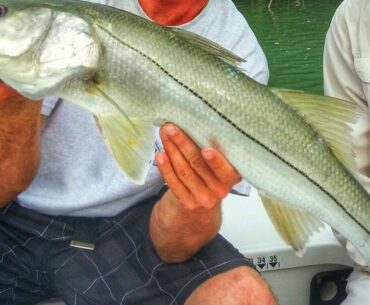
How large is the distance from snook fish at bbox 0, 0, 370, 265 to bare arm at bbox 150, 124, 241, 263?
4cm

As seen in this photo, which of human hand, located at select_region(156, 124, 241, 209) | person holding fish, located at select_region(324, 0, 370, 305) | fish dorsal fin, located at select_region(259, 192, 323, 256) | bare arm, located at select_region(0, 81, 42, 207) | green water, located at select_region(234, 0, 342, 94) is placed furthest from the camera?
green water, located at select_region(234, 0, 342, 94)

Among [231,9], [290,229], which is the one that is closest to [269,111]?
[290,229]

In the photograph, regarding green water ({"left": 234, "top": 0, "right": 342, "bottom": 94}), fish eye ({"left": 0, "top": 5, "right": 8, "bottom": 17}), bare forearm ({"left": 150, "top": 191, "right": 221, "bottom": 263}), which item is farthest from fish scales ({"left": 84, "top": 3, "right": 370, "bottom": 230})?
green water ({"left": 234, "top": 0, "right": 342, "bottom": 94})

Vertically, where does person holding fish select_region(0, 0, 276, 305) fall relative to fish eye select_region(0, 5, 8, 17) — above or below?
below

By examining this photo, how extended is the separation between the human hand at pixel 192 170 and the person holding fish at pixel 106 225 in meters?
0.33

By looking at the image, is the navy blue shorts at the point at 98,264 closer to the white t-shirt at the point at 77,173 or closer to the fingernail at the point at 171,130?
the white t-shirt at the point at 77,173

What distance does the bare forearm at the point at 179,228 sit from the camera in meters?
2.69

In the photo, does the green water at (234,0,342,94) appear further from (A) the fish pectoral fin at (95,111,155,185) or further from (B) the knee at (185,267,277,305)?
(A) the fish pectoral fin at (95,111,155,185)

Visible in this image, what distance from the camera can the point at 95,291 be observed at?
2865mm

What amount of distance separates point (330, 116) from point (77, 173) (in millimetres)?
1152

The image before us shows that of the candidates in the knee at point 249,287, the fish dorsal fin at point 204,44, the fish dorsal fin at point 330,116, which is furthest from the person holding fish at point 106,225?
the fish dorsal fin at point 204,44

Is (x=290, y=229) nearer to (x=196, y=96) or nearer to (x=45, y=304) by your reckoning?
(x=196, y=96)

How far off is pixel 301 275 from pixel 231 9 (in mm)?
1384

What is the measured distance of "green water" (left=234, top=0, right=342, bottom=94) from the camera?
43.8 ft
